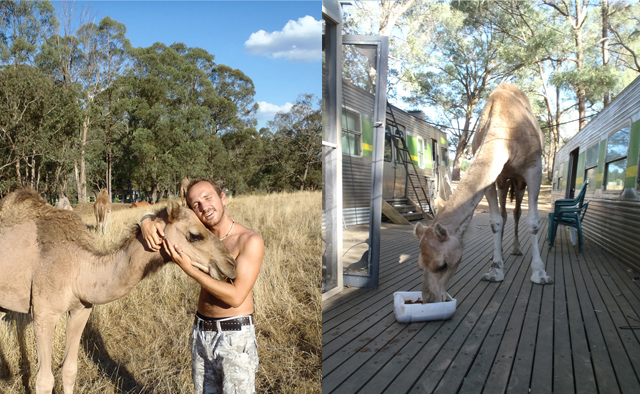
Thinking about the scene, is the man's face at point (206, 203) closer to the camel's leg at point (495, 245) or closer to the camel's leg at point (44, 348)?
the camel's leg at point (44, 348)

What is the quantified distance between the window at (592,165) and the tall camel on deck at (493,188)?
259 cm

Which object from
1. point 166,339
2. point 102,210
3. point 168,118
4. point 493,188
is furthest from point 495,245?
point 102,210

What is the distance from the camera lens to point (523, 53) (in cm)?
1122

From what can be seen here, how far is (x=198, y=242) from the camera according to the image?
66.1 inches

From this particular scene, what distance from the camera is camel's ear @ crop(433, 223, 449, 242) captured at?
9.92 ft

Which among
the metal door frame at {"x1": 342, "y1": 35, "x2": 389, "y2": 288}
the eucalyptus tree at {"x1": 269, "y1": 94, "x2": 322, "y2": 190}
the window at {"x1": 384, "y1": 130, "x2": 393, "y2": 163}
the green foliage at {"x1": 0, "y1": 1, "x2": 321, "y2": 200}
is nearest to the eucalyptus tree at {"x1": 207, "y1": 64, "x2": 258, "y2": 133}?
the green foliage at {"x1": 0, "y1": 1, "x2": 321, "y2": 200}

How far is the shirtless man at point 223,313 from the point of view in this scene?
1585mm

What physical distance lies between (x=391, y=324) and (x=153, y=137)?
6335mm

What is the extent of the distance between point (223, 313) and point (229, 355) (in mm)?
170

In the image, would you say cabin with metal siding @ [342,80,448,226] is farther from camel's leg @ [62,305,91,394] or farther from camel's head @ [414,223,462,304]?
camel's leg @ [62,305,91,394]

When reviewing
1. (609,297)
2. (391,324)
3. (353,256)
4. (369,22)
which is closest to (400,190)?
(369,22)

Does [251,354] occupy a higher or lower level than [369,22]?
lower

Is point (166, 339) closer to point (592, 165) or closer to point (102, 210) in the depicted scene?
point (102, 210)

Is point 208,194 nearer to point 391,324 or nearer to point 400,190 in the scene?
point 391,324
